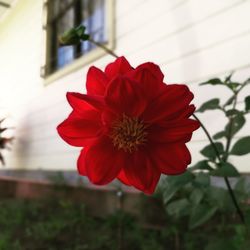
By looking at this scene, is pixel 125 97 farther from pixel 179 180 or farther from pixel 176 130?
pixel 179 180

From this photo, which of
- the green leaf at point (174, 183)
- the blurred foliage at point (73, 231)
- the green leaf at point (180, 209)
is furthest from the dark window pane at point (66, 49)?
the green leaf at point (174, 183)

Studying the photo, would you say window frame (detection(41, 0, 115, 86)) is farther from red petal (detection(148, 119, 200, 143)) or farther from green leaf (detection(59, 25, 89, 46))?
red petal (detection(148, 119, 200, 143))

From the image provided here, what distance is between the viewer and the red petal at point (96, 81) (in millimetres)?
347

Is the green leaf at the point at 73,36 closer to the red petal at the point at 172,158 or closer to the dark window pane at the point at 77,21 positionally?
the red petal at the point at 172,158

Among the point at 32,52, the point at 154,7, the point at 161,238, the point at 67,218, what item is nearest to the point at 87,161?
the point at 161,238

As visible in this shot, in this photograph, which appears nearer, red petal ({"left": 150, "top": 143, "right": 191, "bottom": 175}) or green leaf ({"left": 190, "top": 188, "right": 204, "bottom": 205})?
red petal ({"left": 150, "top": 143, "right": 191, "bottom": 175})

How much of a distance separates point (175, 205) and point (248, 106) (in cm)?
34

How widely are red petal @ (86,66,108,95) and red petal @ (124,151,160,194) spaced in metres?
0.08

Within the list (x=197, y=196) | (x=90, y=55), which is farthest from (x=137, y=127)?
(x=90, y=55)

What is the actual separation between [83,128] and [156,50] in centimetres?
145

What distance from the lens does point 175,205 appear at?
828 millimetres

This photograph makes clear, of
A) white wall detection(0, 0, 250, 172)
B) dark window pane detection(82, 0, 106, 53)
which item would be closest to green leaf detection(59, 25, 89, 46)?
white wall detection(0, 0, 250, 172)

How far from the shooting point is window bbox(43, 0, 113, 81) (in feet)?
6.76

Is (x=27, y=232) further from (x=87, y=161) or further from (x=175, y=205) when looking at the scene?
(x=87, y=161)
